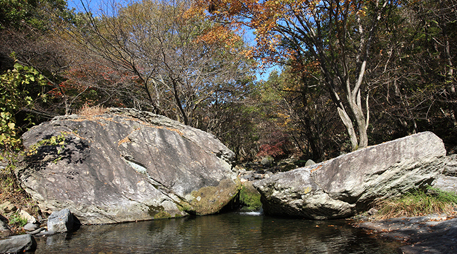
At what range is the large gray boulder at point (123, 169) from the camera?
7.15 metres

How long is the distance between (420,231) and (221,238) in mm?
3794

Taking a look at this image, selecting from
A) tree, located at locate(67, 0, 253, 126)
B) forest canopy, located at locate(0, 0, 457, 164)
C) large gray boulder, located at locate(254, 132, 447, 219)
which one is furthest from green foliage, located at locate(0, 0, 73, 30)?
large gray boulder, located at locate(254, 132, 447, 219)

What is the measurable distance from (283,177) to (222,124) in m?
13.3

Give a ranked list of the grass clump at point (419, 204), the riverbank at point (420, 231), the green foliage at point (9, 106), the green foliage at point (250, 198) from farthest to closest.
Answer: the green foliage at point (250, 198), the green foliage at point (9, 106), the grass clump at point (419, 204), the riverbank at point (420, 231)

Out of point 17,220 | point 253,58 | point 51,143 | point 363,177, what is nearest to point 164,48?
point 253,58

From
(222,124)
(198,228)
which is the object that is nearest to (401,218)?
(198,228)

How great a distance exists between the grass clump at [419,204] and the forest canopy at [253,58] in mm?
3122

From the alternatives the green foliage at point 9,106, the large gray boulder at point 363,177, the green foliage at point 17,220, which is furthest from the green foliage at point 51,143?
the large gray boulder at point 363,177

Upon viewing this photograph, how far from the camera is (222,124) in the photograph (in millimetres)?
20234

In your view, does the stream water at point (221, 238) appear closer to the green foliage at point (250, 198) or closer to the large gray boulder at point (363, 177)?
the large gray boulder at point (363, 177)

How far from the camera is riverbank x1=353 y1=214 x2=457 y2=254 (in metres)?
4.01

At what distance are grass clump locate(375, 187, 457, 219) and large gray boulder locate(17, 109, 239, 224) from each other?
4.46 meters

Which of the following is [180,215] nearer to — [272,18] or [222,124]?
[272,18]

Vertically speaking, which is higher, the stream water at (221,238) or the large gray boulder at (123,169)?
the large gray boulder at (123,169)
